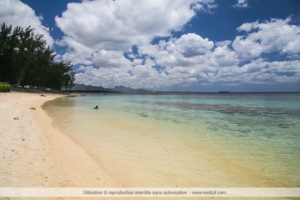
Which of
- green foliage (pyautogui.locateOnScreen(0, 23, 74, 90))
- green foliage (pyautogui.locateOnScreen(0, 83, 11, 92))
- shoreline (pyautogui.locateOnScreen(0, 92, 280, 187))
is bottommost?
shoreline (pyautogui.locateOnScreen(0, 92, 280, 187))

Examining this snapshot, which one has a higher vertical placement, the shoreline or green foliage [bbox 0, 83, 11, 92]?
green foliage [bbox 0, 83, 11, 92]

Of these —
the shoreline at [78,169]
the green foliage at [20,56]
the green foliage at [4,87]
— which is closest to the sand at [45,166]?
the shoreline at [78,169]

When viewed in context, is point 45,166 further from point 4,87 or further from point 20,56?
point 20,56

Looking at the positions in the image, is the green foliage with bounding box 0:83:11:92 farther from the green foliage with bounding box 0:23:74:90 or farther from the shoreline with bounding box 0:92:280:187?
the shoreline with bounding box 0:92:280:187

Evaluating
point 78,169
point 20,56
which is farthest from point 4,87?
point 78,169

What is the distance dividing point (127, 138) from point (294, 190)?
6937 millimetres

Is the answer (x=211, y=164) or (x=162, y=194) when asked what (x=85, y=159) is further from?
(x=211, y=164)

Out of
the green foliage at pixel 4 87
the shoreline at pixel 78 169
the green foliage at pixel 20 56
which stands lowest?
the shoreline at pixel 78 169

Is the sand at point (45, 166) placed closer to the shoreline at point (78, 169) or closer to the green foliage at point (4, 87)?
the shoreline at point (78, 169)

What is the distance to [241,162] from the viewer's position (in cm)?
560

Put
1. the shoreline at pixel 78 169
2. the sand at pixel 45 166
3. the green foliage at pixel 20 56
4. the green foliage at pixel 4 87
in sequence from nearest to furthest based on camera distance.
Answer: the sand at pixel 45 166 → the shoreline at pixel 78 169 → the green foliage at pixel 4 87 → the green foliage at pixel 20 56

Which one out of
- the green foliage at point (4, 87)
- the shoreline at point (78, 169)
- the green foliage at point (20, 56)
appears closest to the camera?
the shoreline at point (78, 169)

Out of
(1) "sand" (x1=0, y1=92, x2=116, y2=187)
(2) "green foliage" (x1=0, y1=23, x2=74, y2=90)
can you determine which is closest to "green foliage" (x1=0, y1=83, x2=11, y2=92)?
(2) "green foliage" (x1=0, y1=23, x2=74, y2=90)

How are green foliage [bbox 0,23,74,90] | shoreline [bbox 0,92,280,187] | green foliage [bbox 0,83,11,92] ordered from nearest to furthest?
shoreline [bbox 0,92,280,187], green foliage [bbox 0,83,11,92], green foliage [bbox 0,23,74,90]
